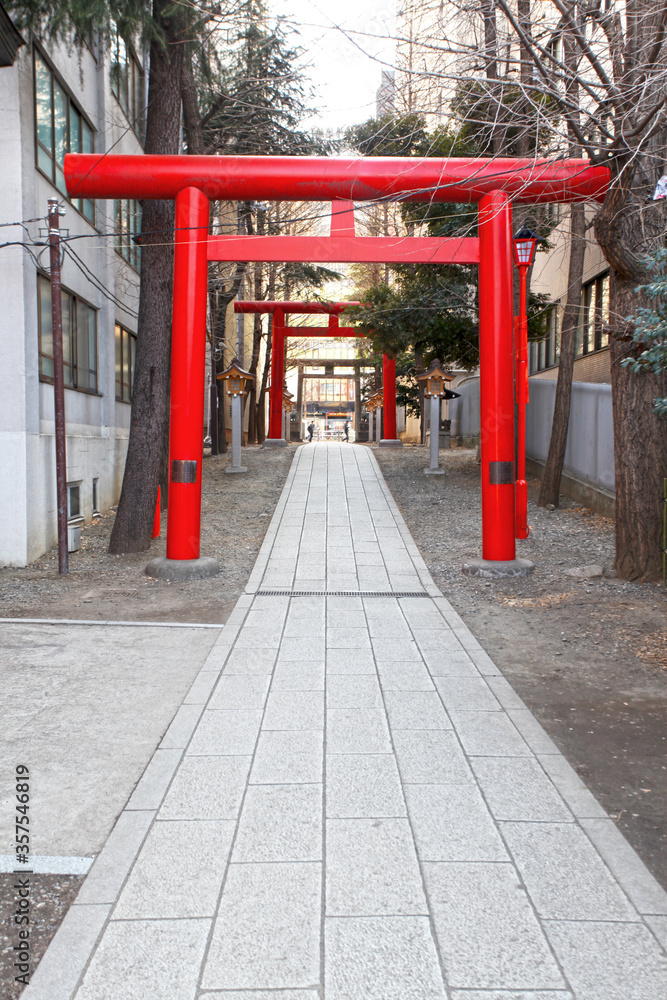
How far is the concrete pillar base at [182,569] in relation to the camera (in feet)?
29.9

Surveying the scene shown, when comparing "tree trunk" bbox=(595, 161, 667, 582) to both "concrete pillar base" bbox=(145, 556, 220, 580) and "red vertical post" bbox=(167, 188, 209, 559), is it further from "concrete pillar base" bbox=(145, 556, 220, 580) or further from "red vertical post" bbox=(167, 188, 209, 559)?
"concrete pillar base" bbox=(145, 556, 220, 580)

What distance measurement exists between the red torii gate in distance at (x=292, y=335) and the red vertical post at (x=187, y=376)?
13.2 m

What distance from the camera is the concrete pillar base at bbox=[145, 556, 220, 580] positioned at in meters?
9.11

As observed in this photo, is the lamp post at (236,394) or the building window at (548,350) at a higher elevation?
the building window at (548,350)

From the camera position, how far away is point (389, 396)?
2414cm

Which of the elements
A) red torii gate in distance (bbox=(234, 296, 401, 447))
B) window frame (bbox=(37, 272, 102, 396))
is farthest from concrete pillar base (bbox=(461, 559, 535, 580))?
red torii gate in distance (bbox=(234, 296, 401, 447))

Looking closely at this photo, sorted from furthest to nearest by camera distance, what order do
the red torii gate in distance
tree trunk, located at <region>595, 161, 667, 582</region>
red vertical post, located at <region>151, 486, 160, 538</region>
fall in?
the red torii gate in distance, red vertical post, located at <region>151, 486, 160, 538</region>, tree trunk, located at <region>595, 161, 667, 582</region>

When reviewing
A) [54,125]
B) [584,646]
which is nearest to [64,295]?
[54,125]

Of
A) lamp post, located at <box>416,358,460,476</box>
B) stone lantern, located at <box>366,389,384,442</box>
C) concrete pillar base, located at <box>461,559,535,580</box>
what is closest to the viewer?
concrete pillar base, located at <box>461,559,535,580</box>

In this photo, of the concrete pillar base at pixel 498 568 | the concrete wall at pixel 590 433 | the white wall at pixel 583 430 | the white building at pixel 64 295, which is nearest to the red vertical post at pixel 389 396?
the white wall at pixel 583 430

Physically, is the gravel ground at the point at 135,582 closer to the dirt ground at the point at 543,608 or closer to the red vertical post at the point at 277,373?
the dirt ground at the point at 543,608

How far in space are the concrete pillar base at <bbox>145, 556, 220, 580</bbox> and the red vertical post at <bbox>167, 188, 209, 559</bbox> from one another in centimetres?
15

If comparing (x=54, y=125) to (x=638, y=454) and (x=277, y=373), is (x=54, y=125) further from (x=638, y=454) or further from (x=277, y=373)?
(x=277, y=373)

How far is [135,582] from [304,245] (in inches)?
179
